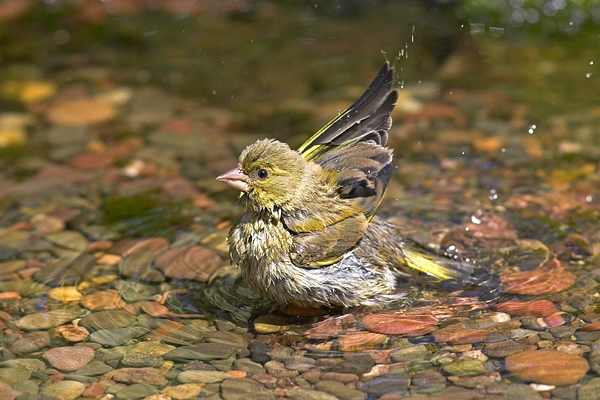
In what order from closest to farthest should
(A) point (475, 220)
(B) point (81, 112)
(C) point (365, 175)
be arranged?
(C) point (365, 175)
(A) point (475, 220)
(B) point (81, 112)

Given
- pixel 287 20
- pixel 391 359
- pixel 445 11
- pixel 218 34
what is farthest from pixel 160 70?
pixel 391 359

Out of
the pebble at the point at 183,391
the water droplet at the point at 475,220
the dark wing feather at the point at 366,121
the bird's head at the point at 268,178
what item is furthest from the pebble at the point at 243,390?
the water droplet at the point at 475,220

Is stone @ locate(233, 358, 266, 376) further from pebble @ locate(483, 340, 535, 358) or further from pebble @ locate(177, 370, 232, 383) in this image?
pebble @ locate(483, 340, 535, 358)

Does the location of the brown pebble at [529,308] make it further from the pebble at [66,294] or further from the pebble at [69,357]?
the pebble at [66,294]

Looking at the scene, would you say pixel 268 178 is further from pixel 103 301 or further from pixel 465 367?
pixel 465 367

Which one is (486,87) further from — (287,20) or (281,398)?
(281,398)

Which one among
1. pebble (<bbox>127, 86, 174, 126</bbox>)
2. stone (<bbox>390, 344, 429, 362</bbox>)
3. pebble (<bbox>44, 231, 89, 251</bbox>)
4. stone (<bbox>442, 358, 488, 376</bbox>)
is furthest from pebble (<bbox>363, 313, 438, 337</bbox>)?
pebble (<bbox>127, 86, 174, 126</bbox>)

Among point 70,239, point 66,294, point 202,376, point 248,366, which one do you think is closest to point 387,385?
point 248,366
